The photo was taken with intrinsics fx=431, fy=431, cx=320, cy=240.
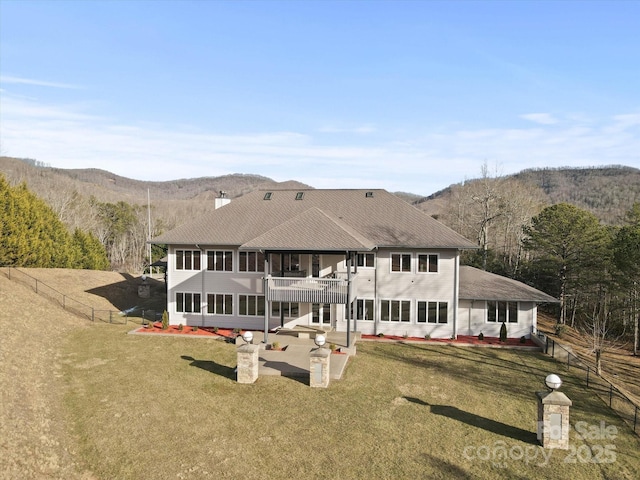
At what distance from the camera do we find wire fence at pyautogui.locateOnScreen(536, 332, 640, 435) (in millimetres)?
15766

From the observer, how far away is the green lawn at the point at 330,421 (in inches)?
469

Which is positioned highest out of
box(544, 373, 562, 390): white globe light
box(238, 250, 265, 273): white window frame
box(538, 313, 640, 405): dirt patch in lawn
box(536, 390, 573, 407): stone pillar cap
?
box(238, 250, 265, 273): white window frame

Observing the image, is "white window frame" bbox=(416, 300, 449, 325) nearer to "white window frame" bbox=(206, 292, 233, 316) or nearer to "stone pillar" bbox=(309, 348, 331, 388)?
"stone pillar" bbox=(309, 348, 331, 388)

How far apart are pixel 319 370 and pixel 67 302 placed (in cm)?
2299

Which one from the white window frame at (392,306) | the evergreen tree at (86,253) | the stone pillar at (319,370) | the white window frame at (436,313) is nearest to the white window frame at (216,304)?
the white window frame at (392,306)

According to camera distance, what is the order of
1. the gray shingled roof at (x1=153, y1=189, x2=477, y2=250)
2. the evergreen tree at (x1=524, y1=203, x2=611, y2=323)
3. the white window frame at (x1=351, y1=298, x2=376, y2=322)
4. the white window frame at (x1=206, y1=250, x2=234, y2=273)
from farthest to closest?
the evergreen tree at (x1=524, y1=203, x2=611, y2=323) → the white window frame at (x1=206, y1=250, x2=234, y2=273) → the white window frame at (x1=351, y1=298, x2=376, y2=322) → the gray shingled roof at (x1=153, y1=189, x2=477, y2=250)

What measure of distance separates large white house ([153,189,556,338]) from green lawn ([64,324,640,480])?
460cm

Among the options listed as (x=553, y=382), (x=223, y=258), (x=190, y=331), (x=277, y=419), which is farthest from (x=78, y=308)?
(x=553, y=382)

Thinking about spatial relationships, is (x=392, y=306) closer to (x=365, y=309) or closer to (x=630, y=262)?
(x=365, y=309)

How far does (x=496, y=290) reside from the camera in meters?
26.1

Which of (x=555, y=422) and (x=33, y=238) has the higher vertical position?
(x=33, y=238)

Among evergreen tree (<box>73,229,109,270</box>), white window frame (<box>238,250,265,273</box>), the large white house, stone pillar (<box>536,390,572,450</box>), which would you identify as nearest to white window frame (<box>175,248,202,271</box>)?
the large white house

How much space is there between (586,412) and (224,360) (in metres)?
15.4

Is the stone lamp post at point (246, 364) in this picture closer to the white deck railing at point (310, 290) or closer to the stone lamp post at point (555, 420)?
the white deck railing at point (310, 290)
